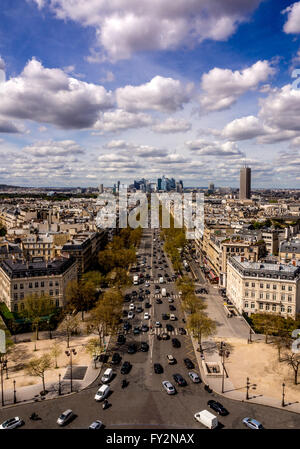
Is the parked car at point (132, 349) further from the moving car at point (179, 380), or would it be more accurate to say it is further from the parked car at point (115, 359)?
the moving car at point (179, 380)

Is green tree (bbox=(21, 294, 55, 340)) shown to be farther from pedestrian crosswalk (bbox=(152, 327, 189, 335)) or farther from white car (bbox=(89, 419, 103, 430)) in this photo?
white car (bbox=(89, 419, 103, 430))

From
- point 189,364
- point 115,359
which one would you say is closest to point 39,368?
point 115,359

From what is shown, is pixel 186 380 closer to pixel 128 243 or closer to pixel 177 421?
pixel 177 421

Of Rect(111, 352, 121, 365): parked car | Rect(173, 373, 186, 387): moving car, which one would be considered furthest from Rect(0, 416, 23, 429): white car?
Rect(173, 373, 186, 387): moving car

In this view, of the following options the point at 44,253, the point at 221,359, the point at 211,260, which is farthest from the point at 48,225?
the point at 221,359

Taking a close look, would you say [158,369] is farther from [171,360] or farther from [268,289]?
[268,289]

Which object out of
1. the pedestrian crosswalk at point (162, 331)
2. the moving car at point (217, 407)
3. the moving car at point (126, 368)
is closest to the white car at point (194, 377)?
the moving car at point (217, 407)
